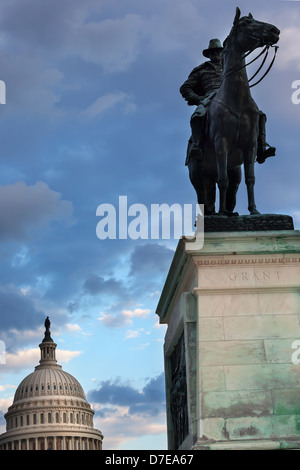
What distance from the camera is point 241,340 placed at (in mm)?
10617

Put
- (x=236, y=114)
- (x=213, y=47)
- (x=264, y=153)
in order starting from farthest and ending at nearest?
(x=213, y=47), (x=264, y=153), (x=236, y=114)

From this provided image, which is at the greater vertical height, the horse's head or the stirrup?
the horse's head

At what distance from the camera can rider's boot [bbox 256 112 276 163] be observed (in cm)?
1337

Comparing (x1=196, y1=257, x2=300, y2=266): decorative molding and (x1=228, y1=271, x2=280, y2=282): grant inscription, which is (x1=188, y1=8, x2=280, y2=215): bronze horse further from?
(x1=228, y1=271, x2=280, y2=282): grant inscription

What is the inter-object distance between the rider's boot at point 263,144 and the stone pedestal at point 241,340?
2578mm

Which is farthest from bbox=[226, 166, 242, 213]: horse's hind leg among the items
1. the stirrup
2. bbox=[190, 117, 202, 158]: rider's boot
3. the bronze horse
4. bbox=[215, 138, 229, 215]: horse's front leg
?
bbox=[215, 138, 229, 215]: horse's front leg

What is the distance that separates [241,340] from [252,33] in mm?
5247

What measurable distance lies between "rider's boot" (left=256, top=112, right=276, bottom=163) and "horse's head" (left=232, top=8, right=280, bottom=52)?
1.43 metres

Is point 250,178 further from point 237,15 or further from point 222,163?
point 237,15

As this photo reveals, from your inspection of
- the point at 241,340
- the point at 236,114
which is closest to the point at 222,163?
the point at 236,114

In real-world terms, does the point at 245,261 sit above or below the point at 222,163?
below

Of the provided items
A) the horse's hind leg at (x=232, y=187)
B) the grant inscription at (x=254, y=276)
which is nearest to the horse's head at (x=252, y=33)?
the horse's hind leg at (x=232, y=187)

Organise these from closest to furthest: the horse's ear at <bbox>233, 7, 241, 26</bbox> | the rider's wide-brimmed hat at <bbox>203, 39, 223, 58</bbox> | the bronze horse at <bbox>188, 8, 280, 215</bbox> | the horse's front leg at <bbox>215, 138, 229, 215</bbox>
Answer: the horse's ear at <bbox>233, 7, 241, 26</bbox>, the bronze horse at <bbox>188, 8, 280, 215</bbox>, the horse's front leg at <bbox>215, 138, 229, 215</bbox>, the rider's wide-brimmed hat at <bbox>203, 39, 223, 58</bbox>

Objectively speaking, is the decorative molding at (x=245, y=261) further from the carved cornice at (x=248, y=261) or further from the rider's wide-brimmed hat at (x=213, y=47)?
the rider's wide-brimmed hat at (x=213, y=47)
